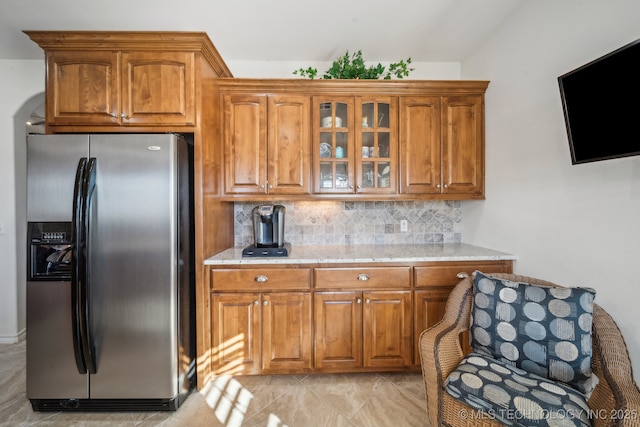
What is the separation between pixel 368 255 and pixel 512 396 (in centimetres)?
117

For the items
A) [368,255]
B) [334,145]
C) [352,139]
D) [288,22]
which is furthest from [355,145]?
[288,22]

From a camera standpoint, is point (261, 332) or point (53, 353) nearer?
point (53, 353)

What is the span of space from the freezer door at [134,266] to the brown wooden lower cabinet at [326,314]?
14.2 inches

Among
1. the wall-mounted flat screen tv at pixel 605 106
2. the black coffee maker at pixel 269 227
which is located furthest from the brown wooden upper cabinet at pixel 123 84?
the wall-mounted flat screen tv at pixel 605 106

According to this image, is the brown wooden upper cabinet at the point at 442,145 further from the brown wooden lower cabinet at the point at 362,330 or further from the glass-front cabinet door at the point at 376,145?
the brown wooden lower cabinet at the point at 362,330

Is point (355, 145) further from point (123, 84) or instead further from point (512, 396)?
point (512, 396)

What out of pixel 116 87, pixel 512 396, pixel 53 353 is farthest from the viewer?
pixel 116 87

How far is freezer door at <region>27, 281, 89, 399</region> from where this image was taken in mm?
1717

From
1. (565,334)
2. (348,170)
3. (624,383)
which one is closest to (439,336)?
(565,334)

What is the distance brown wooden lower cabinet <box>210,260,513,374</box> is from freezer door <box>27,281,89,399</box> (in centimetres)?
86

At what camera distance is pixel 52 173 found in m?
1.70

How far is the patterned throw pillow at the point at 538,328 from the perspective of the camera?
1.27 m

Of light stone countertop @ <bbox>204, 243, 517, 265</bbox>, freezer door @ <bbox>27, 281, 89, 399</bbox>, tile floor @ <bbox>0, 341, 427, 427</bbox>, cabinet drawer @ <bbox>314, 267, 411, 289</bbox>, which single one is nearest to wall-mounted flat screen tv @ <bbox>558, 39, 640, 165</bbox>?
light stone countertop @ <bbox>204, 243, 517, 265</bbox>

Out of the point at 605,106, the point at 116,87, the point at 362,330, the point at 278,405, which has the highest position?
the point at 116,87
